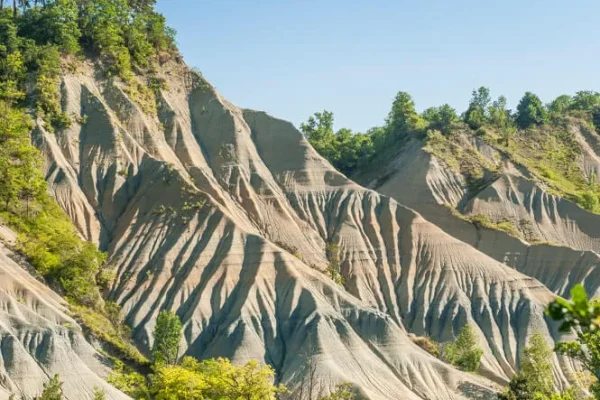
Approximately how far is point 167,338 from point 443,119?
55.4m

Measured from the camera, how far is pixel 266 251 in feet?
222

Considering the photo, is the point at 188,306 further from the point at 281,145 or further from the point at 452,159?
the point at 452,159

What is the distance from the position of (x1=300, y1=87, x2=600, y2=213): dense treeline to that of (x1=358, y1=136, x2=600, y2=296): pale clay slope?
3.72 metres

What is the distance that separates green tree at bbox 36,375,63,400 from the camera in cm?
4562

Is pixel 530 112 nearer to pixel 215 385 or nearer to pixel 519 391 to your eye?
pixel 519 391

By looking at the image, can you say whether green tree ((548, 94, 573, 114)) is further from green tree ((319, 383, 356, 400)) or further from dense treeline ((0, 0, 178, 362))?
green tree ((319, 383, 356, 400))

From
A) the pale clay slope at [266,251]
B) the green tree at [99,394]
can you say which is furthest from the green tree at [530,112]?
the green tree at [99,394]

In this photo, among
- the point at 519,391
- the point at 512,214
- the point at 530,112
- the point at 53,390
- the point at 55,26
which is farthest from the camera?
the point at 530,112

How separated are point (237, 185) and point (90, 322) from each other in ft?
80.3

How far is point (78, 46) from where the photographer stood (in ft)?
276

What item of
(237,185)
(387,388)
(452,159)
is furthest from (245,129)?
(387,388)

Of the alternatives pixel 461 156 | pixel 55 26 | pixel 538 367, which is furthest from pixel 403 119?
pixel 538 367

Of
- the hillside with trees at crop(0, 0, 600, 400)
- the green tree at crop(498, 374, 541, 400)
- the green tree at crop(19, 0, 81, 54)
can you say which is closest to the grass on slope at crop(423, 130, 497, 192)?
the hillside with trees at crop(0, 0, 600, 400)

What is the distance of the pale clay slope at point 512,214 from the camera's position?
79.9 metres
